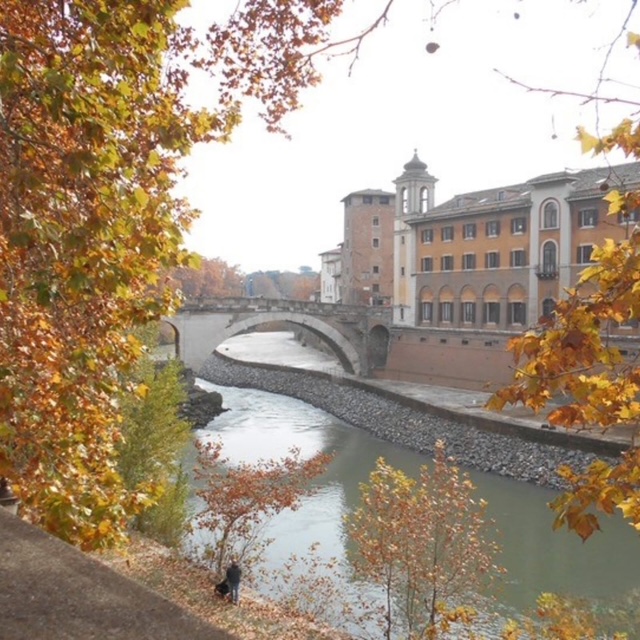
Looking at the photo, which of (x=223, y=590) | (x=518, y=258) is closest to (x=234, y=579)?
(x=223, y=590)

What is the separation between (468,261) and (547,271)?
4.30 metres

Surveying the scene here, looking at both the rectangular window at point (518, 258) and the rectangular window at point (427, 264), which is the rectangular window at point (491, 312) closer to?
the rectangular window at point (518, 258)

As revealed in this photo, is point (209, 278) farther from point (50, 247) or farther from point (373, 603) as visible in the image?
point (50, 247)

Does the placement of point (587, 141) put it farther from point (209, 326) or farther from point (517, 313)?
point (209, 326)

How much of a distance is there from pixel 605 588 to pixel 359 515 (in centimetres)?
530

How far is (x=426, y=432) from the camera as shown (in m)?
23.7

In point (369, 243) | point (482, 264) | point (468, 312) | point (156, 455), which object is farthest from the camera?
point (369, 243)

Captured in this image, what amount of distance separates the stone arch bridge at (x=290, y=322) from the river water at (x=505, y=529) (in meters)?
6.42

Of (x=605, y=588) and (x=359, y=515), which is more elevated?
(x=359, y=515)

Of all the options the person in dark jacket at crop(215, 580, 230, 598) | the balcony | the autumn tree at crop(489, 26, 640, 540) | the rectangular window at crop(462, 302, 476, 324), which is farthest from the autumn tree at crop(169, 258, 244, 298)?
the autumn tree at crop(489, 26, 640, 540)

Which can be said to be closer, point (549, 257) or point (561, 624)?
point (561, 624)

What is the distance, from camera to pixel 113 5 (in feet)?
13.2

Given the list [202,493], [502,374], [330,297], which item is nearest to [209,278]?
[330,297]

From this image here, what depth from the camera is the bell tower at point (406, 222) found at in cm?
3247
